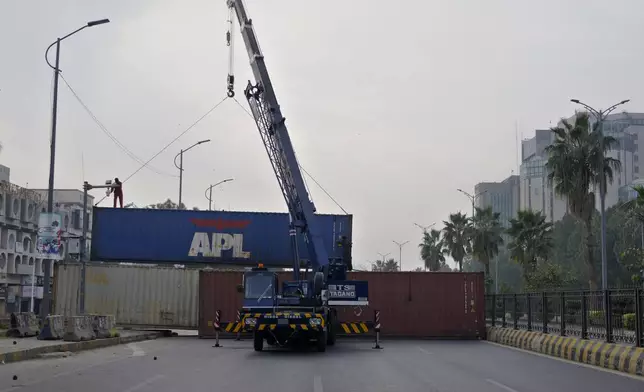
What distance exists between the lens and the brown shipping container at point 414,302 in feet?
105

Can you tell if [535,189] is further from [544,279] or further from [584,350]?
[584,350]

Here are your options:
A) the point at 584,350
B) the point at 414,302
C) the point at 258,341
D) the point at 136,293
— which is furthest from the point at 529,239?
the point at 584,350

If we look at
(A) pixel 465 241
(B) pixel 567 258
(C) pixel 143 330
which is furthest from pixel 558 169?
(B) pixel 567 258

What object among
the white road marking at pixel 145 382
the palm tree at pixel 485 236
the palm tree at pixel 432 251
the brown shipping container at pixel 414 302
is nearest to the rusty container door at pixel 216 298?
the brown shipping container at pixel 414 302

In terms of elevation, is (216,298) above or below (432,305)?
above

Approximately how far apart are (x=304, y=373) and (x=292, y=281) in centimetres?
1013

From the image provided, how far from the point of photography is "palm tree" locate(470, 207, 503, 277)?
65562 millimetres

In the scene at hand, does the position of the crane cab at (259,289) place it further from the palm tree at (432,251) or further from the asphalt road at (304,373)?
the palm tree at (432,251)

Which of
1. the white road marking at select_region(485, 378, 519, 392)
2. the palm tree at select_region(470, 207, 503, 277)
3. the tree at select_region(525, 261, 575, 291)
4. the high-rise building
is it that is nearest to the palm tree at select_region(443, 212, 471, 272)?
the palm tree at select_region(470, 207, 503, 277)

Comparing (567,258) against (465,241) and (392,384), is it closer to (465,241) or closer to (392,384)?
(465,241)

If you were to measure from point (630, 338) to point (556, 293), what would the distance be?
5697mm

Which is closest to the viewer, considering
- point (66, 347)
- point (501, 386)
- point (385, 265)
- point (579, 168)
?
point (501, 386)

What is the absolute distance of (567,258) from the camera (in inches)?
3494

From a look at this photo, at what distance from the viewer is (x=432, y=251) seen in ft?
303
